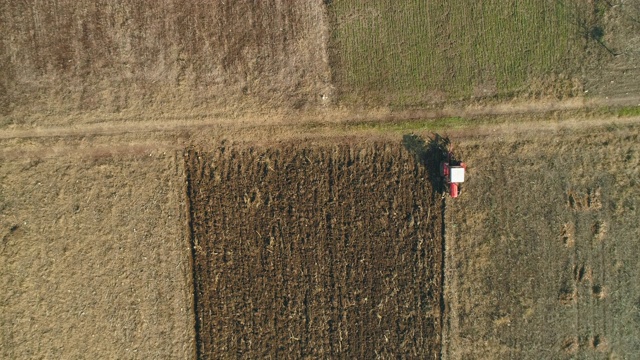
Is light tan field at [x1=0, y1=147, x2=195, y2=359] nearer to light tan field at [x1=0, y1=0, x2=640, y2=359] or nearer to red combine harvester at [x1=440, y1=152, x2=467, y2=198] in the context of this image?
light tan field at [x1=0, y1=0, x2=640, y2=359]

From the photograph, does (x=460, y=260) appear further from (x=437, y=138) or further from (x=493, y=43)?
(x=493, y=43)

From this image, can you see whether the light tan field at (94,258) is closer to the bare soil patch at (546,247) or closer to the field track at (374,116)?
the field track at (374,116)

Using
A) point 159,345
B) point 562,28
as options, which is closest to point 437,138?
point 562,28

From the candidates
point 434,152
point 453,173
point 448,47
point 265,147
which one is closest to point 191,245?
point 265,147

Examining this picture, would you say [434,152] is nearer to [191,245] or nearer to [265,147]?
[265,147]

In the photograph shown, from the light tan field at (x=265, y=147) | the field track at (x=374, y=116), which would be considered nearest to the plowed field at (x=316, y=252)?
the light tan field at (x=265, y=147)

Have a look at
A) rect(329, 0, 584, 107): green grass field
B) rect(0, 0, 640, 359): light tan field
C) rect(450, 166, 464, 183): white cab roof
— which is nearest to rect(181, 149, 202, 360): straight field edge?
rect(0, 0, 640, 359): light tan field
